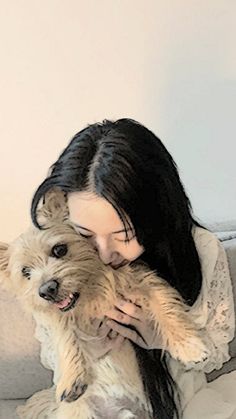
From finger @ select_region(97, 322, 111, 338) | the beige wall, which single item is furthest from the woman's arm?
the beige wall

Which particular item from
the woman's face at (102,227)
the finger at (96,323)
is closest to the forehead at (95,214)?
the woman's face at (102,227)

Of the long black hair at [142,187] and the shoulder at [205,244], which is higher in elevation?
the long black hair at [142,187]

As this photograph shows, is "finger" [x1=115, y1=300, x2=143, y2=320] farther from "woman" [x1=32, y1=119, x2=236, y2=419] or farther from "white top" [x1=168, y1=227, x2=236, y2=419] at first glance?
"white top" [x1=168, y1=227, x2=236, y2=419]

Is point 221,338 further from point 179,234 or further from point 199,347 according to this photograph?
point 179,234

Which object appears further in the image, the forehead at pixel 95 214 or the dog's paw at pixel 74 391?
the dog's paw at pixel 74 391

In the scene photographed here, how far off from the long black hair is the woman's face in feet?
0.05

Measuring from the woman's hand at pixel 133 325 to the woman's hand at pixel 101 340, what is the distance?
12 millimetres

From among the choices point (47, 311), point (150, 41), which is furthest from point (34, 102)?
point (47, 311)

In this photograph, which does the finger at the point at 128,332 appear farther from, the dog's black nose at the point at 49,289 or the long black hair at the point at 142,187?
the dog's black nose at the point at 49,289

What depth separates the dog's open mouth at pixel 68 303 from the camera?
154 cm

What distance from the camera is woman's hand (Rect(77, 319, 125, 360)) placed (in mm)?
1688

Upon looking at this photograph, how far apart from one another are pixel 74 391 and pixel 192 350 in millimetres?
270

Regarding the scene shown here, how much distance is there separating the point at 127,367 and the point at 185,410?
191mm

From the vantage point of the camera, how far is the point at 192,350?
1.64 m
